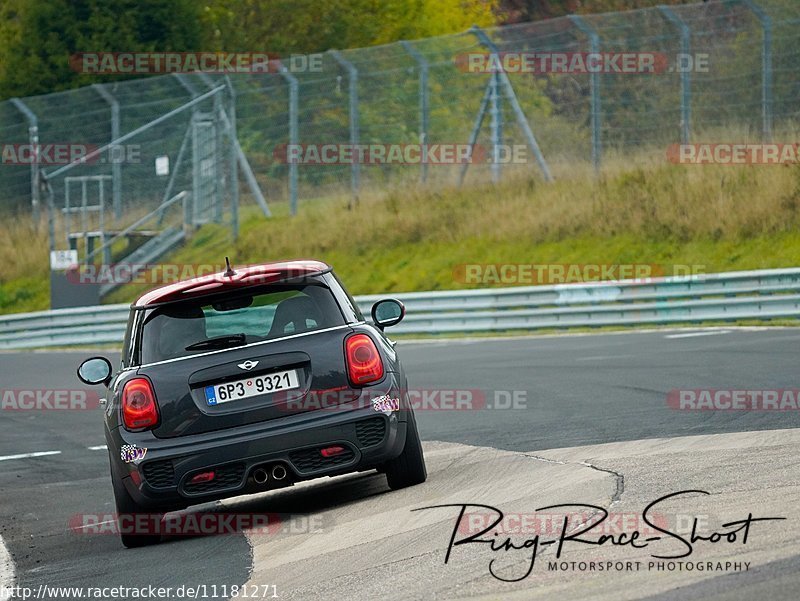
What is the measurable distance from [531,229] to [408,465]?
22.8m

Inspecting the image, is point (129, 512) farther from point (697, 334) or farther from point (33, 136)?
point (33, 136)

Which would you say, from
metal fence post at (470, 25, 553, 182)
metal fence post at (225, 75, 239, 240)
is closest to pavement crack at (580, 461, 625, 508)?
metal fence post at (470, 25, 553, 182)

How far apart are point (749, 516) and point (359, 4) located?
50.1 metres

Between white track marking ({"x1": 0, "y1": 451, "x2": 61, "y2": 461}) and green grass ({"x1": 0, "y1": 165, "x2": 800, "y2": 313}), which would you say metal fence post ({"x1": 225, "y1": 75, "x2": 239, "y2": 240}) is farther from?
white track marking ({"x1": 0, "y1": 451, "x2": 61, "y2": 461})

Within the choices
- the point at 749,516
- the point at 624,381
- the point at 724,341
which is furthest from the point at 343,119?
the point at 749,516

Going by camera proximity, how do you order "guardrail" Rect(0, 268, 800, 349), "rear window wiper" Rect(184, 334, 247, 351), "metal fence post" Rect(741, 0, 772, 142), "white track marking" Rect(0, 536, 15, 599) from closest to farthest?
"white track marking" Rect(0, 536, 15, 599), "rear window wiper" Rect(184, 334, 247, 351), "guardrail" Rect(0, 268, 800, 349), "metal fence post" Rect(741, 0, 772, 142)

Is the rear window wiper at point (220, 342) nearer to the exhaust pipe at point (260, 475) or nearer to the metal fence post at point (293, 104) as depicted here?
the exhaust pipe at point (260, 475)

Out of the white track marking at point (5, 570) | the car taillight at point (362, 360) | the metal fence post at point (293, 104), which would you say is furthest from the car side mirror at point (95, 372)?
the metal fence post at point (293, 104)

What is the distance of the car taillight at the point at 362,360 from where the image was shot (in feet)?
28.2

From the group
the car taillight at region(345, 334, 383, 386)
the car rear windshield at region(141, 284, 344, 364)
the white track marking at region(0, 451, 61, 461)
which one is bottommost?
the white track marking at region(0, 451, 61, 461)

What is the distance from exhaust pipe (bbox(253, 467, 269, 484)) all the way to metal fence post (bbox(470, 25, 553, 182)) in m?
22.1

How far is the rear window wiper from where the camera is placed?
8625 millimetres

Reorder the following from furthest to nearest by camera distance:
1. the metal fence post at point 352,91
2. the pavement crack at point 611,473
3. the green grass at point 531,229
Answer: the metal fence post at point 352,91
the green grass at point 531,229
the pavement crack at point 611,473

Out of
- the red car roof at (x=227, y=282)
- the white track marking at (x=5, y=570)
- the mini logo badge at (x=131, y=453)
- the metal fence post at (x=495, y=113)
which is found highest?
the metal fence post at (x=495, y=113)
